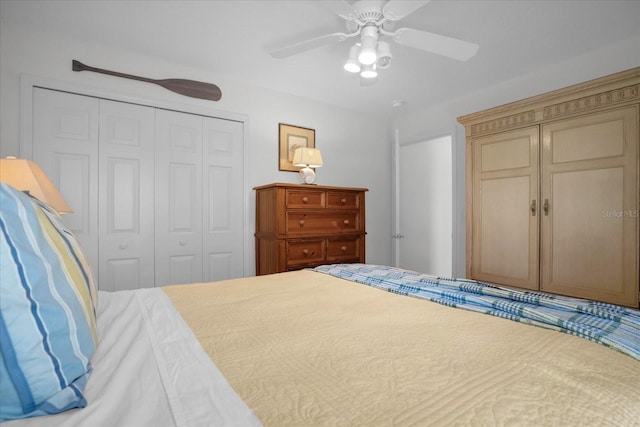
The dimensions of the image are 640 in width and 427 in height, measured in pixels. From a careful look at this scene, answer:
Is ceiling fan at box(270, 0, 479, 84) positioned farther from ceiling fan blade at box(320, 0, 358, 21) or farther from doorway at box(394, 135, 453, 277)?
doorway at box(394, 135, 453, 277)

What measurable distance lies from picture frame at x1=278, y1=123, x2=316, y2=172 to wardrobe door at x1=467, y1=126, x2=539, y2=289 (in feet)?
6.07

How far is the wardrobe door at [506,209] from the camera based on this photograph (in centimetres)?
266

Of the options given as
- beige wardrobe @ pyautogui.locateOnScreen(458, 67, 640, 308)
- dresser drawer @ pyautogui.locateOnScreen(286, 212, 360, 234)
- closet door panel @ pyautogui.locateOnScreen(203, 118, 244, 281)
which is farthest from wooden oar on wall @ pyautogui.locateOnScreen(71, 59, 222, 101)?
beige wardrobe @ pyautogui.locateOnScreen(458, 67, 640, 308)

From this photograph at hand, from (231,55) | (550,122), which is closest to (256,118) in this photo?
(231,55)

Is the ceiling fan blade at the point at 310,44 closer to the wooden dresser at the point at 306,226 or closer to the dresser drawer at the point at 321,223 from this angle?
the wooden dresser at the point at 306,226

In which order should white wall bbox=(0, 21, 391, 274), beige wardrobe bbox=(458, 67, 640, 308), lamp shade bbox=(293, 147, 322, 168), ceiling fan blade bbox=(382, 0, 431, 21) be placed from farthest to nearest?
lamp shade bbox=(293, 147, 322, 168)
white wall bbox=(0, 21, 391, 274)
beige wardrobe bbox=(458, 67, 640, 308)
ceiling fan blade bbox=(382, 0, 431, 21)

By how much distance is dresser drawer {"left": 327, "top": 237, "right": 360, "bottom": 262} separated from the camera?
3285mm

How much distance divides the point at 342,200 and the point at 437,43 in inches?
70.0

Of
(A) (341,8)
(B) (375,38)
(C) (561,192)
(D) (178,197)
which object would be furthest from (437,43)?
(D) (178,197)

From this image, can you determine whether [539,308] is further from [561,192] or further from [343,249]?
[343,249]

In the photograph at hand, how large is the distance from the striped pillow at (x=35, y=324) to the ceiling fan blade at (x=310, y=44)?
184 centimetres

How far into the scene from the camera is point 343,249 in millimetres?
3373

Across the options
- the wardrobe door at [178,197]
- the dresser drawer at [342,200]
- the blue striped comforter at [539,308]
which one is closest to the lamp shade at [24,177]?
the wardrobe door at [178,197]

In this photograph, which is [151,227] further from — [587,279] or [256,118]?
[587,279]
